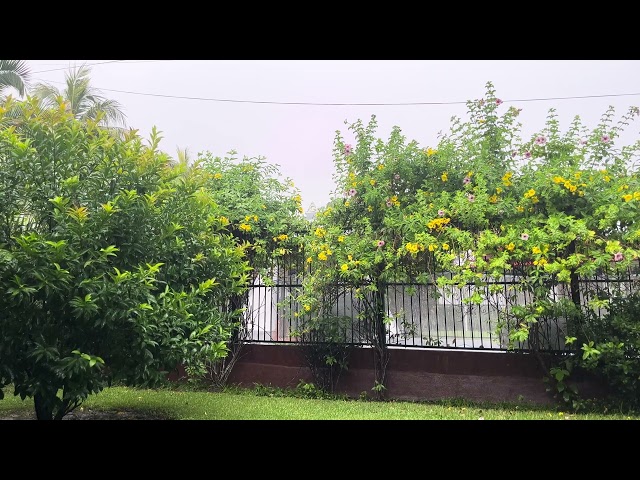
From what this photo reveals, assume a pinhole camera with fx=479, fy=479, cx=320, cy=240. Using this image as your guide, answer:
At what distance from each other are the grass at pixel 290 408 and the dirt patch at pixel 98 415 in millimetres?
67

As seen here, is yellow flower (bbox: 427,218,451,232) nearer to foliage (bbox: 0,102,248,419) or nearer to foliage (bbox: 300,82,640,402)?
foliage (bbox: 300,82,640,402)

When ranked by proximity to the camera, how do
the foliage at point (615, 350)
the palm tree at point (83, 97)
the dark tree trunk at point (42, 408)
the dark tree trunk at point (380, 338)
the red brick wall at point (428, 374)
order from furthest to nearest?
the palm tree at point (83, 97) < the dark tree trunk at point (380, 338) < the red brick wall at point (428, 374) < the foliage at point (615, 350) < the dark tree trunk at point (42, 408)

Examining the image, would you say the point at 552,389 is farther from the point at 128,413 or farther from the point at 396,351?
the point at 128,413

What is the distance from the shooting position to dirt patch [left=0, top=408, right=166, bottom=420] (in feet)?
14.0

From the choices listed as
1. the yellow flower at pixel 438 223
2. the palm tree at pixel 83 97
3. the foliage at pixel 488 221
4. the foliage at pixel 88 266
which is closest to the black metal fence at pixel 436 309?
the foliage at pixel 488 221

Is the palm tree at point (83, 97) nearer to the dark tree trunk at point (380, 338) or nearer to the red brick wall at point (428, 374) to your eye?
the red brick wall at point (428, 374)

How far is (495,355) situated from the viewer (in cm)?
498

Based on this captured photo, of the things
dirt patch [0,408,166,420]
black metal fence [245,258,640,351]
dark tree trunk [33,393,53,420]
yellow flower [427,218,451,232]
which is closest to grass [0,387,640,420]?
dirt patch [0,408,166,420]

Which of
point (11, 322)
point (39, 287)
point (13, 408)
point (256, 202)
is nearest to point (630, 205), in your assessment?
point (256, 202)

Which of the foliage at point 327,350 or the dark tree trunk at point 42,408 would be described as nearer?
the dark tree trunk at point 42,408

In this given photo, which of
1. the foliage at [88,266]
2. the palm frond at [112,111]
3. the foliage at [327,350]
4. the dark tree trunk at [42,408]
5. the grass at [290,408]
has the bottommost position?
the grass at [290,408]

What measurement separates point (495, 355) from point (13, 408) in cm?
479

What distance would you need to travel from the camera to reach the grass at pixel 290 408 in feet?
14.2

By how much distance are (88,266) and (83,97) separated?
39.1 feet
